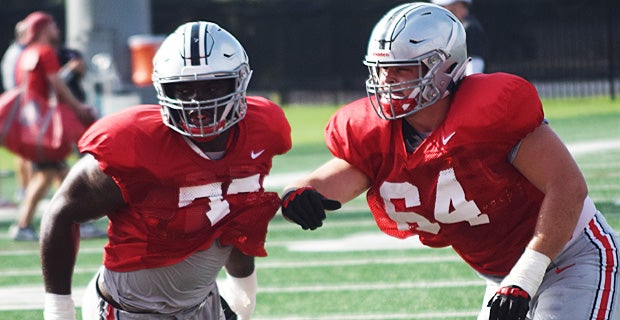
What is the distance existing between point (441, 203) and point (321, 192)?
0.39 m

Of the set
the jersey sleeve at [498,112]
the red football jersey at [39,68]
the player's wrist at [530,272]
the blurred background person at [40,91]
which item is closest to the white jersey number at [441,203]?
the jersey sleeve at [498,112]

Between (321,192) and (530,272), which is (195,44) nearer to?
(321,192)

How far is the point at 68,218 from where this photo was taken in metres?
3.78

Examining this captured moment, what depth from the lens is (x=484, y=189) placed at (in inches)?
146

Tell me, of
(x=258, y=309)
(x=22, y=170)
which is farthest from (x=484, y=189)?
(x=22, y=170)

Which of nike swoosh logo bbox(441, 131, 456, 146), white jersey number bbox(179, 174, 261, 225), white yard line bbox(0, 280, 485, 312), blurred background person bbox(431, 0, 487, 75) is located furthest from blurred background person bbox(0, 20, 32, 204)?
nike swoosh logo bbox(441, 131, 456, 146)

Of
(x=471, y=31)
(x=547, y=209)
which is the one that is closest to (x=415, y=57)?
(x=547, y=209)

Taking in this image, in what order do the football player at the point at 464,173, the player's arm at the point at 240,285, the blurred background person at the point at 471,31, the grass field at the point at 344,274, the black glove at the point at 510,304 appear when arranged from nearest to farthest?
the black glove at the point at 510,304 < the football player at the point at 464,173 < the player's arm at the point at 240,285 < the grass field at the point at 344,274 < the blurred background person at the point at 471,31

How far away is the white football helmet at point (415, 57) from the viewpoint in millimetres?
3725

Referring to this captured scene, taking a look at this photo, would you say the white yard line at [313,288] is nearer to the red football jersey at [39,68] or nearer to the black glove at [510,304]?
the red football jersey at [39,68]

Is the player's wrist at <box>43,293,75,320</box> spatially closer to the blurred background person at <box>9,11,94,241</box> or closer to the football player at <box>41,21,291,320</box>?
the football player at <box>41,21,291,320</box>

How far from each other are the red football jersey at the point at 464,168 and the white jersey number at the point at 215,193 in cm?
31

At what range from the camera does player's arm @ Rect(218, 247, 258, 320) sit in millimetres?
4320

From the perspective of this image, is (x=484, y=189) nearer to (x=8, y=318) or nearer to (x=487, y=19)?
(x=8, y=318)
